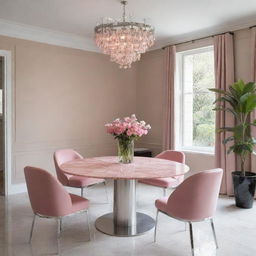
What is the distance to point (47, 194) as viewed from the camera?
264 cm

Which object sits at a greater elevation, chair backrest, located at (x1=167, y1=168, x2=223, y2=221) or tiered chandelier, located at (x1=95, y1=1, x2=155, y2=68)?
tiered chandelier, located at (x1=95, y1=1, x2=155, y2=68)

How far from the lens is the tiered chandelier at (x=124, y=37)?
3.25 meters

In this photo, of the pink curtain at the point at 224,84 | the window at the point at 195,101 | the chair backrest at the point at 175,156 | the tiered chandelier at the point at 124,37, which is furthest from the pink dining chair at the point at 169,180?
the tiered chandelier at the point at 124,37

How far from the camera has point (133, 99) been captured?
6.48 m

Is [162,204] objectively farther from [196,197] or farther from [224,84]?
[224,84]

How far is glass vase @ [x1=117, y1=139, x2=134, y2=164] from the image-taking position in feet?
10.8

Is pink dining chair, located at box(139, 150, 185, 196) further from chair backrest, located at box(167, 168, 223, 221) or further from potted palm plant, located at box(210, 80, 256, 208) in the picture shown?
chair backrest, located at box(167, 168, 223, 221)

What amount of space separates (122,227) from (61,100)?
291 centimetres

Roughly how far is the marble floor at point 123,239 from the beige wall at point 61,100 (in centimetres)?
136

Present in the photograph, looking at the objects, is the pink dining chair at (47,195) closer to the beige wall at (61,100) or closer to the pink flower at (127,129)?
the pink flower at (127,129)

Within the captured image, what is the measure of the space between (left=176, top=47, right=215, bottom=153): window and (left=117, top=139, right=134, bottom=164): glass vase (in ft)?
7.72

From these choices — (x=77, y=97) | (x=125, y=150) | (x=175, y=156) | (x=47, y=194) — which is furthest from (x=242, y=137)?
(x=77, y=97)

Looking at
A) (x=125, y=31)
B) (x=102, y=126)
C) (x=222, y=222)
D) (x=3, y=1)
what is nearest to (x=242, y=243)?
(x=222, y=222)

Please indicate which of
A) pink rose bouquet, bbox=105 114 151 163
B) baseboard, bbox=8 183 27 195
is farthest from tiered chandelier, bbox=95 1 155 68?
baseboard, bbox=8 183 27 195
